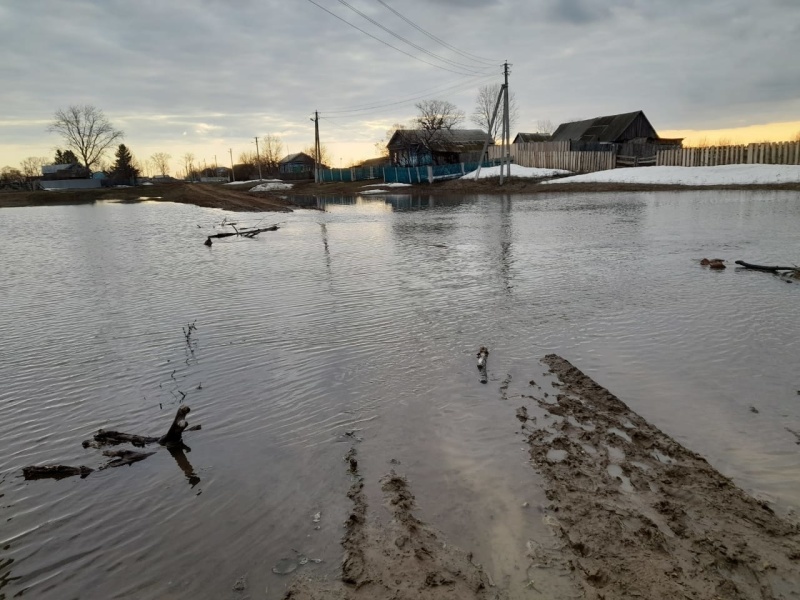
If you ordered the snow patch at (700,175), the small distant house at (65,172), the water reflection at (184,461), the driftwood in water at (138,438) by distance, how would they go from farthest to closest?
1. the small distant house at (65,172)
2. the snow patch at (700,175)
3. the driftwood in water at (138,438)
4. the water reflection at (184,461)

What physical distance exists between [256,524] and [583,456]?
106 inches

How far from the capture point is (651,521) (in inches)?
141

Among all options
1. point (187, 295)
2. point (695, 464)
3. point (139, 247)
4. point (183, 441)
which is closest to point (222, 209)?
point (139, 247)

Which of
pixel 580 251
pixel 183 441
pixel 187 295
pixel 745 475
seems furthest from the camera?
pixel 580 251

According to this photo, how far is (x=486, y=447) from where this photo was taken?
475 cm

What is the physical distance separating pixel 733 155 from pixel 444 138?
36.6 metres

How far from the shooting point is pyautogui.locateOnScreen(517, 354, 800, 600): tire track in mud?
10.0 ft

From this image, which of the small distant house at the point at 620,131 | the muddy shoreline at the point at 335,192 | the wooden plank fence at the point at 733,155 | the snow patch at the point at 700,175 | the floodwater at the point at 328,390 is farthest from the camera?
the small distant house at the point at 620,131

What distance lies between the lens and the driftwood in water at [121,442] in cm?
463

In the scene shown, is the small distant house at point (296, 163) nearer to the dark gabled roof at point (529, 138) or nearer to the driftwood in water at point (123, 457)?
the dark gabled roof at point (529, 138)

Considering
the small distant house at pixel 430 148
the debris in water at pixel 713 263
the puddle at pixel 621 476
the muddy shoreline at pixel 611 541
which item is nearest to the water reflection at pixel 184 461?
the muddy shoreline at pixel 611 541

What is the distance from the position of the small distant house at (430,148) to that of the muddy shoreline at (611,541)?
206ft

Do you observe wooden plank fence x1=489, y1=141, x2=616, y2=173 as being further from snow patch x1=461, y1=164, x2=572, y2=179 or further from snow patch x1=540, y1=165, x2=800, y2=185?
snow patch x1=540, y1=165, x2=800, y2=185

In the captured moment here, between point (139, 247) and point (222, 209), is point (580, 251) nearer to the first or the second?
point (139, 247)
